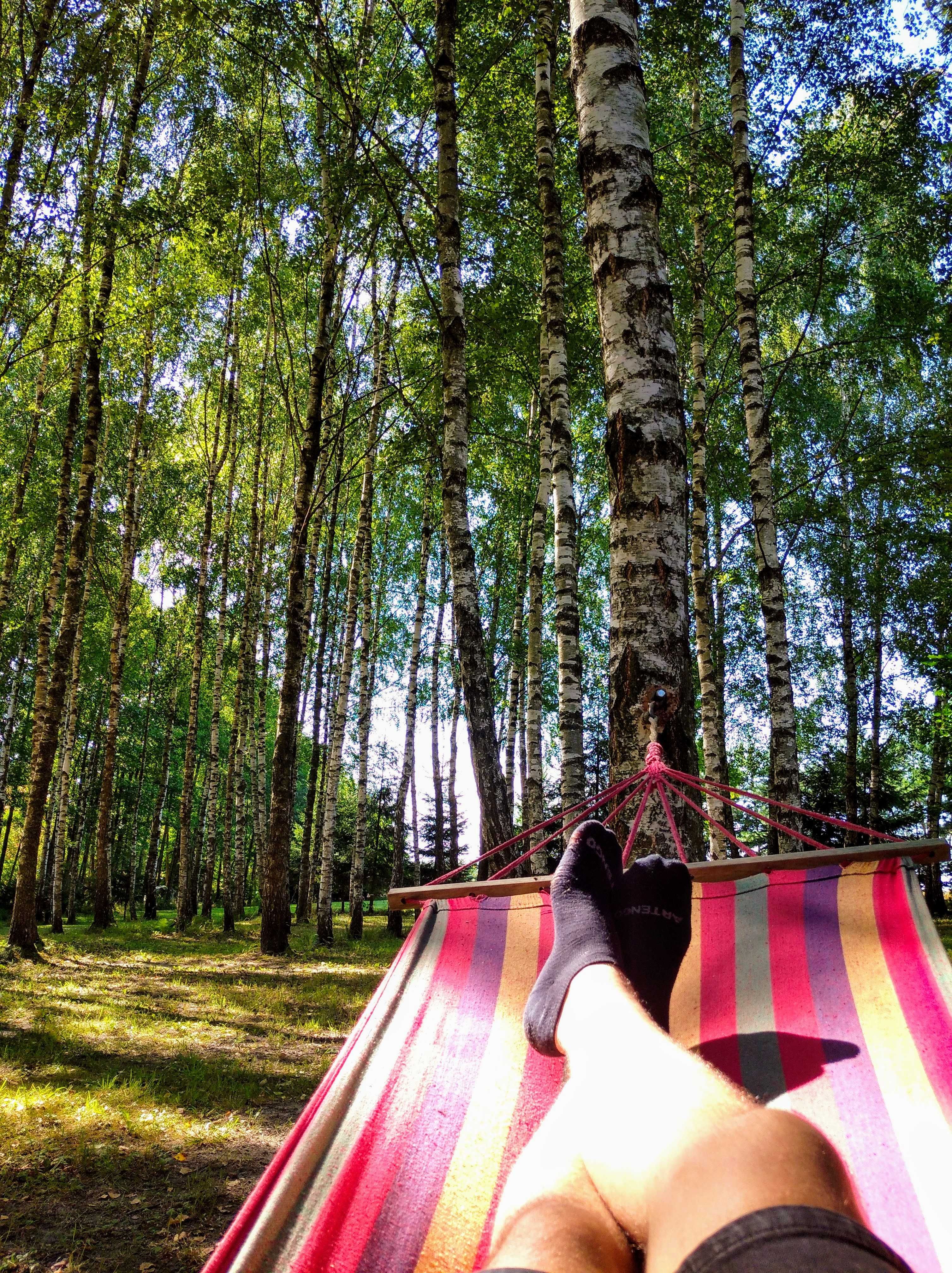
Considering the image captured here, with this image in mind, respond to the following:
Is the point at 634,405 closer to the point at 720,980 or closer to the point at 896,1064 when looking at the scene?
the point at 720,980

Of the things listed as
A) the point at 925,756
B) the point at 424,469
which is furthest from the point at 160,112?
the point at 925,756

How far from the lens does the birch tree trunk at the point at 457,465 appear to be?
4660 mm

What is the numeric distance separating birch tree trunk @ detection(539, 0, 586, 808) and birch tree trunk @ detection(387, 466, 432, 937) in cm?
478

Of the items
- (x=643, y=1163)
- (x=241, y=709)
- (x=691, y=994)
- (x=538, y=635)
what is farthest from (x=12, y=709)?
(x=643, y=1163)

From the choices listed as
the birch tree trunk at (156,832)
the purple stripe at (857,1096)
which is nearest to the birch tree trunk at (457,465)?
the purple stripe at (857,1096)

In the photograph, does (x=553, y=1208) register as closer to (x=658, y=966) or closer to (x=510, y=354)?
(x=658, y=966)

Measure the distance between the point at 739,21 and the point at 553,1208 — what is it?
7.91 metres

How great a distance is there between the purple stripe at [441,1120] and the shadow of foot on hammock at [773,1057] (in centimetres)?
53

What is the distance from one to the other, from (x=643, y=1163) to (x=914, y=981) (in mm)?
990

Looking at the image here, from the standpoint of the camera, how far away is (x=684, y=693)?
7.18 feet

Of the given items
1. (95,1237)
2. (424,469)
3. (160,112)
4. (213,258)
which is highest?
(160,112)

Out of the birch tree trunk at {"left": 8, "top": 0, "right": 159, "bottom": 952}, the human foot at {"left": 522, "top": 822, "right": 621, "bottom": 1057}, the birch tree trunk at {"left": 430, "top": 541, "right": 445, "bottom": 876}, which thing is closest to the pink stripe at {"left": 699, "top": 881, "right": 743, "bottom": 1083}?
the human foot at {"left": 522, "top": 822, "right": 621, "bottom": 1057}

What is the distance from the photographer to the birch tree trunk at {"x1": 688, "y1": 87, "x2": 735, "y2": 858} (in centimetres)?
787

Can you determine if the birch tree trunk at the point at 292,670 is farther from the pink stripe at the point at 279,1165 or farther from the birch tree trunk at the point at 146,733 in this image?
the birch tree trunk at the point at 146,733
